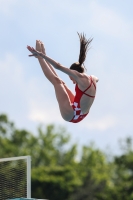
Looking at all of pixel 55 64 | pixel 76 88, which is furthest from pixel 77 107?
pixel 55 64

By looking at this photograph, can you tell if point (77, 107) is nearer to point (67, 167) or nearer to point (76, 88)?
point (76, 88)

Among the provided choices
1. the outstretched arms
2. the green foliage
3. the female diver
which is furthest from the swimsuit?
the green foliage

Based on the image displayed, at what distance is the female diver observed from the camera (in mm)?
10719

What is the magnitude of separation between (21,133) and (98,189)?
989 centimetres

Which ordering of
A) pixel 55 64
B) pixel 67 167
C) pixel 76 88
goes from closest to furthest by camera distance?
pixel 55 64, pixel 76 88, pixel 67 167

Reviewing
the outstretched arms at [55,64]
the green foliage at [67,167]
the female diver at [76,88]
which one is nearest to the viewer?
the outstretched arms at [55,64]

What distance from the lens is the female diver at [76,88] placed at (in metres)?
10.7

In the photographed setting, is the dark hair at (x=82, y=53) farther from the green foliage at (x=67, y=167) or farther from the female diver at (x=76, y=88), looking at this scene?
the green foliage at (x=67, y=167)

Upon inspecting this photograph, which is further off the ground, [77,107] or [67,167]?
[67,167]

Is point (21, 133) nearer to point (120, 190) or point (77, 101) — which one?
point (120, 190)

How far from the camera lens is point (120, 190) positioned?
157 ft

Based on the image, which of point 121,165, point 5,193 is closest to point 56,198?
point 121,165

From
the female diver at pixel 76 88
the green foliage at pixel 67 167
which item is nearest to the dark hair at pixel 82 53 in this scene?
the female diver at pixel 76 88

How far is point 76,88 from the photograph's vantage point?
35.9 feet
